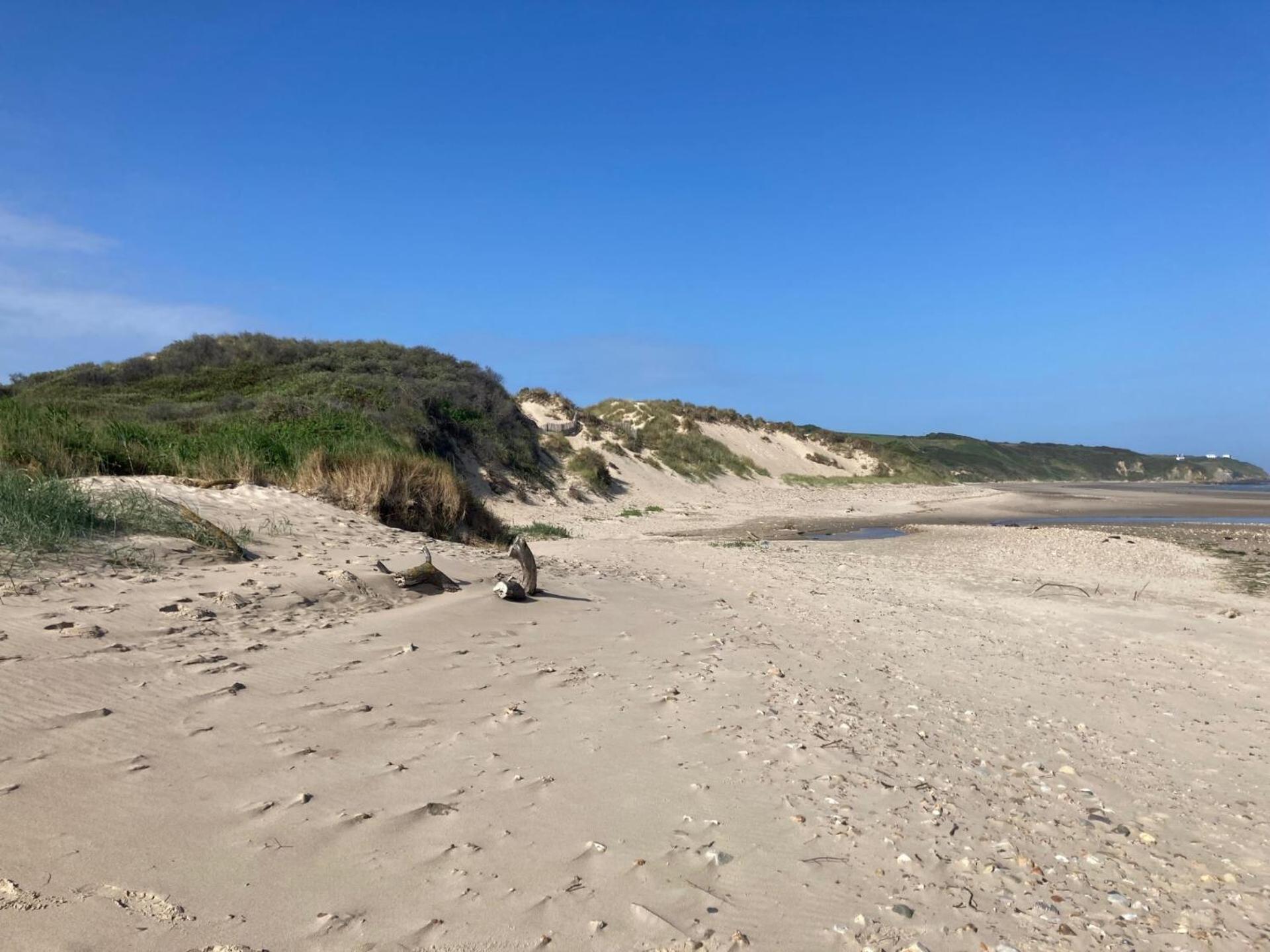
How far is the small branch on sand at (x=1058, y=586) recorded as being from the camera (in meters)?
11.0

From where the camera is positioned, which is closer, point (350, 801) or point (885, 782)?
point (350, 801)

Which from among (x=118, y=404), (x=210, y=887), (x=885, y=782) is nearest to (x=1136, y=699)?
(x=885, y=782)

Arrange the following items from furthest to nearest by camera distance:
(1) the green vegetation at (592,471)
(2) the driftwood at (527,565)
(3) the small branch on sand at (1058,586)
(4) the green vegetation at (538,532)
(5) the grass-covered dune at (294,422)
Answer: (1) the green vegetation at (592,471) < (4) the green vegetation at (538,532) < (3) the small branch on sand at (1058,586) < (5) the grass-covered dune at (294,422) < (2) the driftwood at (527,565)

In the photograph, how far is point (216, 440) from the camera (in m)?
11.3

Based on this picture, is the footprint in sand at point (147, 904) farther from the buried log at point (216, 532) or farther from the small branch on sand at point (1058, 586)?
the small branch on sand at point (1058, 586)

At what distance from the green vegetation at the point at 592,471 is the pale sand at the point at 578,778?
60.6 feet

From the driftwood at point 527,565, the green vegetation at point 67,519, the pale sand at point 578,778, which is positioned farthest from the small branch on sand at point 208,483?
the driftwood at point 527,565

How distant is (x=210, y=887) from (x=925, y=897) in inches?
100

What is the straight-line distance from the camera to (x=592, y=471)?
26.2 meters

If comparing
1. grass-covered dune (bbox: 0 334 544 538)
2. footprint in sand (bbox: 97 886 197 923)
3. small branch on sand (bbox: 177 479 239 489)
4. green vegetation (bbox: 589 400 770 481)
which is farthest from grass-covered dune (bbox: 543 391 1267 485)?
footprint in sand (bbox: 97 886 197 923)

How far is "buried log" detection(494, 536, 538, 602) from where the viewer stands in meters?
6.84

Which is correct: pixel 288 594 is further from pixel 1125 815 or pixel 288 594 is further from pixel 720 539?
pixel 720 539

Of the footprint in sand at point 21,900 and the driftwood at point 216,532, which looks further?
the driftwood at point 216,532

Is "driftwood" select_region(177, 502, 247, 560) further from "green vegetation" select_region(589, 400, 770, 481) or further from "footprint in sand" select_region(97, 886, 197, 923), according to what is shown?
"green vegetation" select_region(589, 400, 770, 481)
